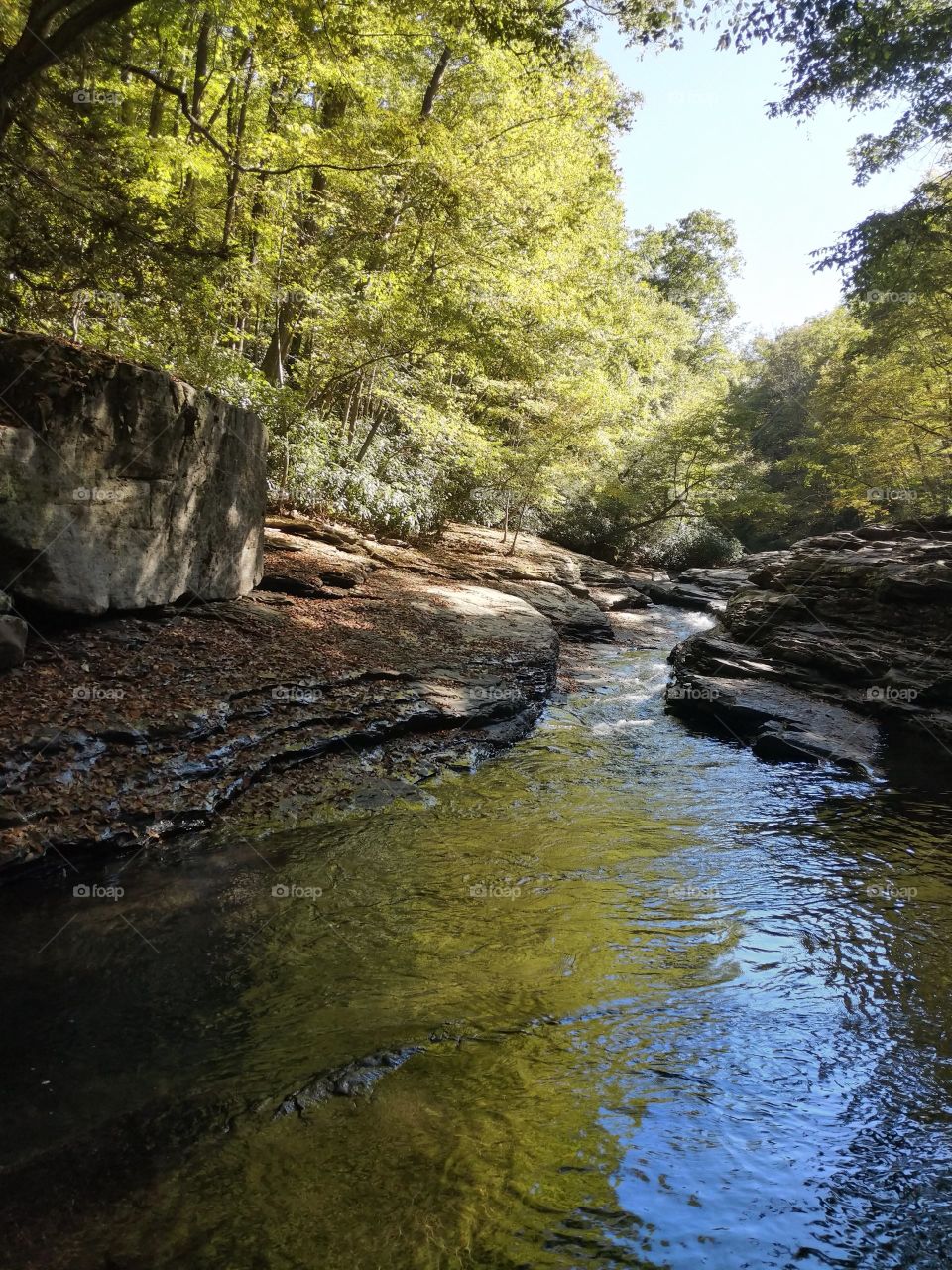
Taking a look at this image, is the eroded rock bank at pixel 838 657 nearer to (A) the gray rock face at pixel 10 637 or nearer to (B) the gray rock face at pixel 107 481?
(B) the gray rock face at pixel 107 481

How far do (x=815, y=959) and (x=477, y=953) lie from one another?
2175mm

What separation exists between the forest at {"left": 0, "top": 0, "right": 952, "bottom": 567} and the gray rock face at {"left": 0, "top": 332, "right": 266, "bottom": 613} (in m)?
2.02

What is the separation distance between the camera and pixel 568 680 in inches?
447

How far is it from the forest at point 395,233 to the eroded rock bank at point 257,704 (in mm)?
3853

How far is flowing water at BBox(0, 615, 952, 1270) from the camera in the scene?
239 cm

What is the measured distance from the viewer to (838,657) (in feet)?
36.3

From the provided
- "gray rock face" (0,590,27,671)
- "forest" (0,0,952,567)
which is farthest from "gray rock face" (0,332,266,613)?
"forest" (0,0,952,567)

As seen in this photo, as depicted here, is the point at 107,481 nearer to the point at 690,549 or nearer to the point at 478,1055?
the point at 478,1055

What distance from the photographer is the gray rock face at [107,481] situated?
18.6 ft

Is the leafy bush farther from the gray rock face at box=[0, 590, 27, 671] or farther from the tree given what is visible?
the gray rock face at box=[0, 590, 27, 671]

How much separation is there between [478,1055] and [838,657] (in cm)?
986

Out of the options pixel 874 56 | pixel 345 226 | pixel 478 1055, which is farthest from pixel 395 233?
pixel 478 1055

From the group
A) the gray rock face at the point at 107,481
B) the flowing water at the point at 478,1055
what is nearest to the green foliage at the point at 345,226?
the gray rock face at the point at 107,481

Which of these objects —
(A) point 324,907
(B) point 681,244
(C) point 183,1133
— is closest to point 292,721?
(A) point 324,907
